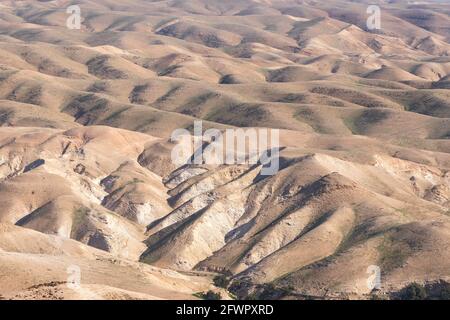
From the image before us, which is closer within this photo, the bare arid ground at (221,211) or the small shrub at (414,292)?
the small shrub at (414,292)

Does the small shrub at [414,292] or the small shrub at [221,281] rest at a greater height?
the small shrub at [414,292]

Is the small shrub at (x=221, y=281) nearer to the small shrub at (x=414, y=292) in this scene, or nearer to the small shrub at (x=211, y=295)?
the small shrub at (x=211, y=295)

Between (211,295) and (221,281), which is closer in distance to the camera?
(211,295)

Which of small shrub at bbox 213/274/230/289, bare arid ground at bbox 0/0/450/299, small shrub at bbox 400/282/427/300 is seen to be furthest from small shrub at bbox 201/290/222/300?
small shrub at bbox 400/282/427/300

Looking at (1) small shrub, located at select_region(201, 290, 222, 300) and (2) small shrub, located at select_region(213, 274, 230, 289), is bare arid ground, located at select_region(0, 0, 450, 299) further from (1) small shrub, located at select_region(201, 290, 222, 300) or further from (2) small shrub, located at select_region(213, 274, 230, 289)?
(1) small shrub, located at select_region(201, 290, 222, 300)

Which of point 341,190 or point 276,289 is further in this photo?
point 341,190

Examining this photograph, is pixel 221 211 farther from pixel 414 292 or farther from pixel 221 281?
pixel 414 292

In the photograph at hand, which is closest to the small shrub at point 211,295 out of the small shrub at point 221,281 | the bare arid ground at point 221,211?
the bare arid ground at point 221,211

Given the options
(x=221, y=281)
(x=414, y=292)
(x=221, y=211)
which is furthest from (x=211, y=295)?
(x=221, y=211)

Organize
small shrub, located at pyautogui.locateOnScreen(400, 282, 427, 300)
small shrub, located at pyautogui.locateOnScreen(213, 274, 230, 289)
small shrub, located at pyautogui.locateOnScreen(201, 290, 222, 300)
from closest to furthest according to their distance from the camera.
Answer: small shrub, located at pyautogui.locateOnScreen(201, 290, 222, 300) → small shrub, located at pyautogui.locateOnScreen(400, 282, 427, 300) → small shrub, located at pyautogui.locateOnScreen(213, 274, 230, 289)
